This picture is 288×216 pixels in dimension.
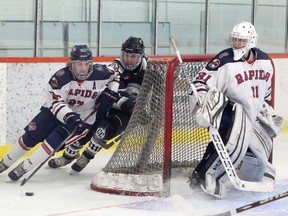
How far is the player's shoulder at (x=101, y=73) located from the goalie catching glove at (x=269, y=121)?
0.95 m

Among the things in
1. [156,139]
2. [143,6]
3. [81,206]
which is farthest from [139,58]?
Result: [143,6]

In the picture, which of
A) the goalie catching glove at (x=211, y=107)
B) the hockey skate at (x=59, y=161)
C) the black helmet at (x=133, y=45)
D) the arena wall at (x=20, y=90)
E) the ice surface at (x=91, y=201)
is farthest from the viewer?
the arena wall at (x=20, y=90)

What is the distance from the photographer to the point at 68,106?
5.61 meters

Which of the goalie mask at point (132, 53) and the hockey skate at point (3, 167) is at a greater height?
the goalie mask at point (132, 53)

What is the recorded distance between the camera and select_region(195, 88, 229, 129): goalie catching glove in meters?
4.99

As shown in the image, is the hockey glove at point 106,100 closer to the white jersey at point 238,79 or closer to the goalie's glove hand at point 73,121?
the goalie's glove hand at point 73,121

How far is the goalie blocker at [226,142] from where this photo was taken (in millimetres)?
5004

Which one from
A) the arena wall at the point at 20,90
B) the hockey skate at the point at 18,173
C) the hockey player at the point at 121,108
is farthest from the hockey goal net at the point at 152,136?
the arena wall at the point at 20,90

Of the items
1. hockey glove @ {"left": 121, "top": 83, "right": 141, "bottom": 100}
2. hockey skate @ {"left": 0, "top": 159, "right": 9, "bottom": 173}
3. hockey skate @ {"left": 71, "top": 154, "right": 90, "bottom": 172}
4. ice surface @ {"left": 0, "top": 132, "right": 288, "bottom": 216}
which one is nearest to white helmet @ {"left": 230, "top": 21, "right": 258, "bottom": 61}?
ice surface @ {"left": 0, "top": 132, "right": 288, "bottom": 216}

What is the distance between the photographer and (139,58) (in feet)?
19.2

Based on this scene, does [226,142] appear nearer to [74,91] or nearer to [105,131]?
[105,131]

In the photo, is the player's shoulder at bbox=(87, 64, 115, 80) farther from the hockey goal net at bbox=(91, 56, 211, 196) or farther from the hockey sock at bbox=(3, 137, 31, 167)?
the hockey sock at bbox=(3, 137, 31, 167)

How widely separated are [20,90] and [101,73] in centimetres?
90

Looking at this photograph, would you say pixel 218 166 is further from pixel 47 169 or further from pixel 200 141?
pixel 47 169
